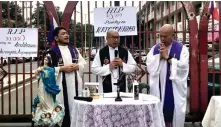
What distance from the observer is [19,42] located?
6.24m

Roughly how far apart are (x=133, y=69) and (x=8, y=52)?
2.26m

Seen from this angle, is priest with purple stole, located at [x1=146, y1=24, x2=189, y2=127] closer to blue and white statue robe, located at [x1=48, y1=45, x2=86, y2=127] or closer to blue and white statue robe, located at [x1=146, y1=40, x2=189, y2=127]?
blue and white statue robe, located at [x1=146, y1=40, x2=189, y2=127]

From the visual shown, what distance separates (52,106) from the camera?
5184mm

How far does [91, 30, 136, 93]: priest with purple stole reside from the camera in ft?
17.1

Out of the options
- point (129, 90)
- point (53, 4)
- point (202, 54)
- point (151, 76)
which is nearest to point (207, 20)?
point (202, 54)

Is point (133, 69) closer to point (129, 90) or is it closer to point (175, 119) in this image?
point (129, 90)

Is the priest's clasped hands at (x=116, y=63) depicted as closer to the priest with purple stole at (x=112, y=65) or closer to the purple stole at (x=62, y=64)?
the priest with purple stole at (x=112, y=65)

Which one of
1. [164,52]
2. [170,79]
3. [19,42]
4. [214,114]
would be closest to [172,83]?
[170,79]

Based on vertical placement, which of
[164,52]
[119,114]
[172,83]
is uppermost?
[164,52]

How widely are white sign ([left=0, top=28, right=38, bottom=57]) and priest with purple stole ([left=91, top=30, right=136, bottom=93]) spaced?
4.54 ft

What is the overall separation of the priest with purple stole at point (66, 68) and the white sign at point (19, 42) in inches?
38.5

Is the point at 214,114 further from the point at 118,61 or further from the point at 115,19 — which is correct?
the point at 115,19

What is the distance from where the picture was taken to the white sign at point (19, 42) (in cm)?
622

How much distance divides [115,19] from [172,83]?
1.68 m
